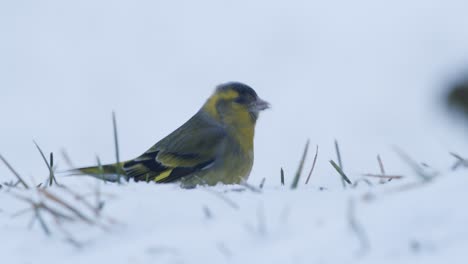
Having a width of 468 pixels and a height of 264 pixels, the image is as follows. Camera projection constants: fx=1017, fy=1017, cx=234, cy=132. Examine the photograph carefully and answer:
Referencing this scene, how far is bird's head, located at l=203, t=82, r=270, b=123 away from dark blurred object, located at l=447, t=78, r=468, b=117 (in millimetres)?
7195

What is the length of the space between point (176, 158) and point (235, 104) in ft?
2.71

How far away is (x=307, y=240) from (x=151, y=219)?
0.65 m

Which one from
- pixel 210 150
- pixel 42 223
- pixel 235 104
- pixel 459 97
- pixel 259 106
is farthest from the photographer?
pixel 459 97

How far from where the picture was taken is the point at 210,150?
6.74 meters

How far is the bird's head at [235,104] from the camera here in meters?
7.28

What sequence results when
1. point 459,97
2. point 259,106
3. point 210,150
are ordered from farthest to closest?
point 459,97 → point 259,106 → point 210,150

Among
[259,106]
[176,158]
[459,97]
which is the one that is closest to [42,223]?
[176,158]

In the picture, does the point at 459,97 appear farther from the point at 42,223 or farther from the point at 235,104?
the point at 42,223

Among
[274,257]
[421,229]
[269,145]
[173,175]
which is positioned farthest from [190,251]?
[269,145]

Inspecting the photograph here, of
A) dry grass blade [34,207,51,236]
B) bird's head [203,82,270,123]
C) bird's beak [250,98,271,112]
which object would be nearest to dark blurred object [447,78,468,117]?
bird's head [203,82,270,123]

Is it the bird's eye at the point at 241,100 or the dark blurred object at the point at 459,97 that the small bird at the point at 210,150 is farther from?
the dark blurred object at the point at 459,97

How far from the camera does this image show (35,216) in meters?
3.52

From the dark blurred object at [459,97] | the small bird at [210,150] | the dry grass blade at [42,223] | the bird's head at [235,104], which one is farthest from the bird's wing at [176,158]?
the dark blurred object at [459,97]

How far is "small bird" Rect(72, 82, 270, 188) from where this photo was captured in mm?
6602
